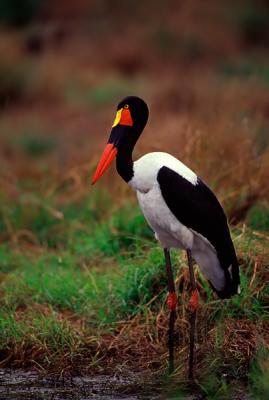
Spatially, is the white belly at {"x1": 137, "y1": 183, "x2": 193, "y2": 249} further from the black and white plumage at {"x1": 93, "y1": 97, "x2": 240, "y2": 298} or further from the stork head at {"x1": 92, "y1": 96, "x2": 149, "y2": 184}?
the stork head at {"x1": 92, "y1": 96, "x2": 149, "y2": 184}

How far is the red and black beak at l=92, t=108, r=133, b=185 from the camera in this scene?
5086 millimetres

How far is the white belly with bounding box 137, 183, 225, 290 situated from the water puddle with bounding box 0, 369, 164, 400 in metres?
0.63

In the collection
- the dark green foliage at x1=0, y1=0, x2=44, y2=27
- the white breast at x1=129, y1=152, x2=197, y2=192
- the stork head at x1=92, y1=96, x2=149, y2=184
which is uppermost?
the stork head at x1=92, y1=96, x2=149, y2=184

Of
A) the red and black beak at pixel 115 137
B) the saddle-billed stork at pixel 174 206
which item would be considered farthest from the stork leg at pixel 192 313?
the red and black beak at pixel 115 137

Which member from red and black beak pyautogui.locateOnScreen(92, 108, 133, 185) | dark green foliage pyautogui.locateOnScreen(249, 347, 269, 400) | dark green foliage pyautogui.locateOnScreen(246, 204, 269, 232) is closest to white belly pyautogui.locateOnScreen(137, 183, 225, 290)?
red and black beak pyautogui.locateOnScreen(92, 108, 133, 185)

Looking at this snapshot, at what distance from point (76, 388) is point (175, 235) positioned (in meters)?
0.91

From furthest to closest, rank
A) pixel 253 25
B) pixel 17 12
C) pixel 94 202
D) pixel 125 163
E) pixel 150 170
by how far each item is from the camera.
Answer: pixel 17 12, pixel 253 25, pixel 94 202, pixel 125 163, pixel 150 170

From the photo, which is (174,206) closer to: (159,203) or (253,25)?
(159,203)

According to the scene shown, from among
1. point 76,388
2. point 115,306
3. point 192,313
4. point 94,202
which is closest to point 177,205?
point 192,313

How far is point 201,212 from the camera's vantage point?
4.98 m

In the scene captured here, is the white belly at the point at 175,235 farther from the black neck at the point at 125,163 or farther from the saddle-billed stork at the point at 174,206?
the black neck at the point at 125,163

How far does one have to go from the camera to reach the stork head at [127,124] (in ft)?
16.8

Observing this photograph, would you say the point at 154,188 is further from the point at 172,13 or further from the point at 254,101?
the point at 172,13

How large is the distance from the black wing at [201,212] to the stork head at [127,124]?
33 cm
